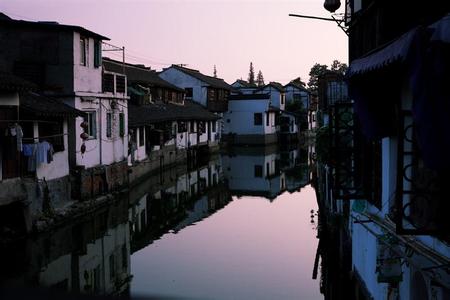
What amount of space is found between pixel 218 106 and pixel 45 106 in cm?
4026

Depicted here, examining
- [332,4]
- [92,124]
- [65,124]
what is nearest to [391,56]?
[332,4]

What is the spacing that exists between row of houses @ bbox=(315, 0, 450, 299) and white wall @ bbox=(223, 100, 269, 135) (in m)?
47.4

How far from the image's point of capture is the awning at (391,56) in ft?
15.3

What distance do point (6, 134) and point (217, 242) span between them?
8307 mm

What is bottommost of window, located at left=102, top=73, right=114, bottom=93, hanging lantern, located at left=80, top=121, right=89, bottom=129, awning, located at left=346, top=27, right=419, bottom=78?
hanging lantern, located at left=80, top=121, right=89, bottom=129

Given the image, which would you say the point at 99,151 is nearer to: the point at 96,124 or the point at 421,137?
the point at 96,124

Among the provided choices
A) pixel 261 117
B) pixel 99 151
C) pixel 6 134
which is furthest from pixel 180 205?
pixel 261 117

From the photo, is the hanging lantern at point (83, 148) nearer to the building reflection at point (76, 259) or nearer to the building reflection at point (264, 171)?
the building reflection at point (76, 259)

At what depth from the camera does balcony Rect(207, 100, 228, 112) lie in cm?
5656

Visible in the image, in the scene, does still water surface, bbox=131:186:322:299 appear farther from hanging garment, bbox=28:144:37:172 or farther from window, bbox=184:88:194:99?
window, bbox=184:88:194:99

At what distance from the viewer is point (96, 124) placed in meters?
24.1

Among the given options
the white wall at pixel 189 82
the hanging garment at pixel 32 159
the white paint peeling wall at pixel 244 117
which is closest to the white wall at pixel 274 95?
the white paint peeling wall at pixel 244 117

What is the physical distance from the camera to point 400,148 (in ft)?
16.9

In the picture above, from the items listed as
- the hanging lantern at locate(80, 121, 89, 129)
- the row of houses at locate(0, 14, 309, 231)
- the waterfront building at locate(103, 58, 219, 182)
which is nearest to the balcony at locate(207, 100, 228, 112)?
the waterfront building at locate(103, 58, 219, 182)
